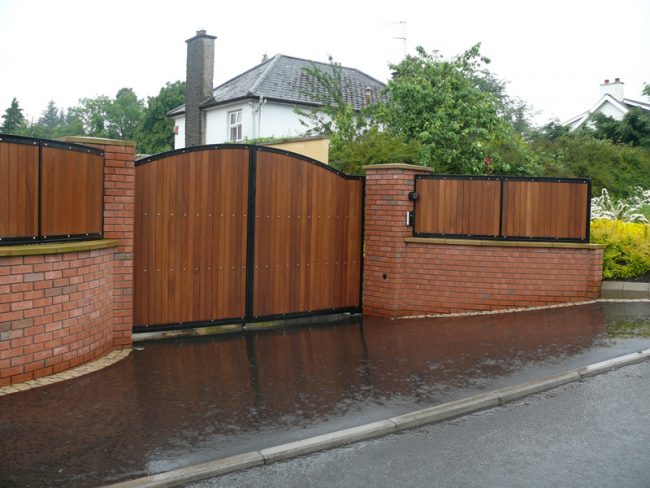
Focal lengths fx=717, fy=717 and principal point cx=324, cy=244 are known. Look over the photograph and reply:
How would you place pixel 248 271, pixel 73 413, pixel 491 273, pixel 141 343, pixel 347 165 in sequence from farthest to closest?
1. pixel 347 165
2. pixel 491 273
3. pixel 248 271
4. pixel 141 343
5. pixel 73 413

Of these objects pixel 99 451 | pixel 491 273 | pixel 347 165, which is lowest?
pixel 99 451

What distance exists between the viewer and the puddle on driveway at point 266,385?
5016mm

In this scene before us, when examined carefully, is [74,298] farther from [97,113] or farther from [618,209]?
[97,113]

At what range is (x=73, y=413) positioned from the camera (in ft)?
19.1

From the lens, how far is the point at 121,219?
829 cm

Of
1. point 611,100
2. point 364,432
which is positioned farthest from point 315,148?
point 611,100

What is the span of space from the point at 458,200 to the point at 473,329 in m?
2.24

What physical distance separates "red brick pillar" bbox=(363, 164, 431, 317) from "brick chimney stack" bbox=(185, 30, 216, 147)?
23098mm

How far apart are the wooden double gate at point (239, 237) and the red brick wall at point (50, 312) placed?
3.48 feet

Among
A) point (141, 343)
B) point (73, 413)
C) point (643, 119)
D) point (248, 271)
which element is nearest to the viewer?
point (73, 413)

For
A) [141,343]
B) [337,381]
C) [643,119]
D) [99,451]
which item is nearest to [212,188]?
[141,343]

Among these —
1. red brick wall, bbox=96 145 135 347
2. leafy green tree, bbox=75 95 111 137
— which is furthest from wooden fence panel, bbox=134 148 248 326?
leafy green tree, bbox=75 95 111 137

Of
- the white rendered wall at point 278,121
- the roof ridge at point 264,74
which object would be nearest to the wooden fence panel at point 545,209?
the white rendered wall at point 278,121

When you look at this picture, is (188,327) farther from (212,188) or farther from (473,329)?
(473,329)
